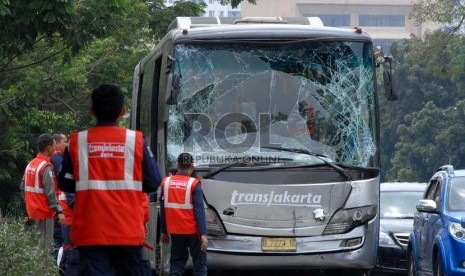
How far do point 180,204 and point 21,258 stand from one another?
72.0 inches

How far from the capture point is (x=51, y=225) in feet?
52.8

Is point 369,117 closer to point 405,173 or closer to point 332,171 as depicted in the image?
point 332,171

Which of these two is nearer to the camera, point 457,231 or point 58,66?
point 457,231

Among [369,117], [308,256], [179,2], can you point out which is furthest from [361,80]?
[179,2]

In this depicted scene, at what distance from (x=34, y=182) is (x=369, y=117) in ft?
13.2

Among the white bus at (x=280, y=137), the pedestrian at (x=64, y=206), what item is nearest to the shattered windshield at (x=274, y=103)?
the white bus at (x=280, y=137)

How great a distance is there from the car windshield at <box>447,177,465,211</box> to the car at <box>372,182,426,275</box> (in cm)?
292

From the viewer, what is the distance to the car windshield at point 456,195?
49.3ft

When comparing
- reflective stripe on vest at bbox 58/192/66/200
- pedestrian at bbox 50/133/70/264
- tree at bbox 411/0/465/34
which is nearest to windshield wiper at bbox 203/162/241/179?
pedestrian at bbox 50/133/70/264

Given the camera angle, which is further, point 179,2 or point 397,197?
point 179,2

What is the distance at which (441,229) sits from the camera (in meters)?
14.7

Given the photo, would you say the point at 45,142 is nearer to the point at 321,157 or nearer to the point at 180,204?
the point at 180,204

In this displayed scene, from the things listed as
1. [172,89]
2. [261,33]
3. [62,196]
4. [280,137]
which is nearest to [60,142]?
[62,196]

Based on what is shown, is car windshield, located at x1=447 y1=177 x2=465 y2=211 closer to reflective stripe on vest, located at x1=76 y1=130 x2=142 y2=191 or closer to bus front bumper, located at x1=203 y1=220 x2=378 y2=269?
bus front bumper, located at x1=203 y1=220 x2=378 y2=269
